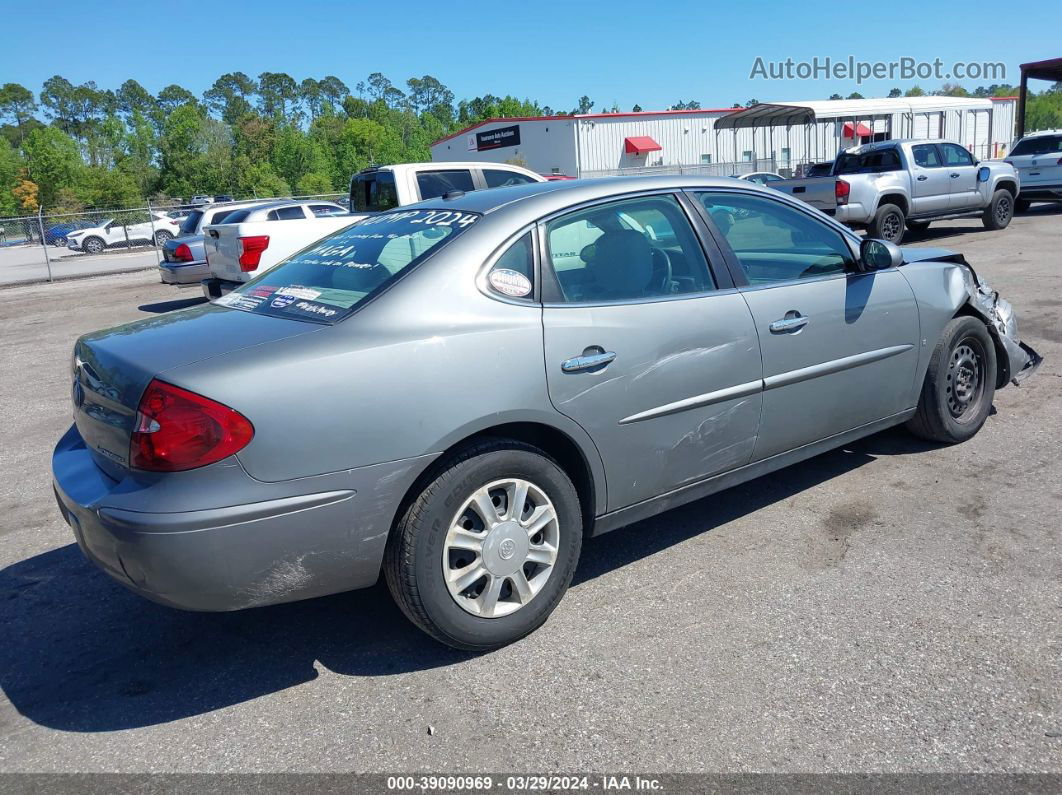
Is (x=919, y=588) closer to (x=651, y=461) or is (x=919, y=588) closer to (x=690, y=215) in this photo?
(x=651, y=461)

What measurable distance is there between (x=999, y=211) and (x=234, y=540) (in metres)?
18.2

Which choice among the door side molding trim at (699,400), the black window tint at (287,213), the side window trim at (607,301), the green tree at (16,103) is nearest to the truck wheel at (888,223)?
the black window tint at (287,213)

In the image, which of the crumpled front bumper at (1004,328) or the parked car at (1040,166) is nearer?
the crumpled front bumper at (1004,328)

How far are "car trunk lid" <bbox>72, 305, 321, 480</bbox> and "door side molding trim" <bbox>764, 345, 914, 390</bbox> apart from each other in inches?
80.9

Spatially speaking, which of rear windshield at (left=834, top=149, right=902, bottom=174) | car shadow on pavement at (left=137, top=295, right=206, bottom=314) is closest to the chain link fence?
car shadow on pavement at (left=137, top=295, right=206, bottom=314)

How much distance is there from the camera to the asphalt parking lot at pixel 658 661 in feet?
8.68

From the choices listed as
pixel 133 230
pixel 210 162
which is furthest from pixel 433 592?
pixel 210 162

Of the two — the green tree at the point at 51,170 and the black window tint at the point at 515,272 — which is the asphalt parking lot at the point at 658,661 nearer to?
the black window tint at the point at 515,272

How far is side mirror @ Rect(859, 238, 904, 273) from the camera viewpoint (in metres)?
4.32

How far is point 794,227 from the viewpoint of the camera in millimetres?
4324

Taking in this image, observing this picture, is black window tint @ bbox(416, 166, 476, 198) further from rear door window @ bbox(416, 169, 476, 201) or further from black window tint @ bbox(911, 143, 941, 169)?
black window tint @ bbox(911, 143, 941, 169)

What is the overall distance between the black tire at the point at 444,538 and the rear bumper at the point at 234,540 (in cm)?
10

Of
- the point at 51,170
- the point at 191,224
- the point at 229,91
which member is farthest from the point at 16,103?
the point at 191,224

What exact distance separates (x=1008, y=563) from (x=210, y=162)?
244 feet
